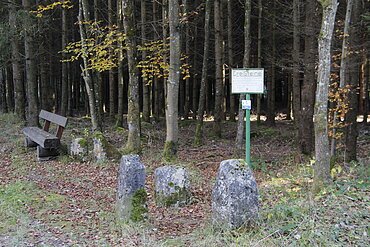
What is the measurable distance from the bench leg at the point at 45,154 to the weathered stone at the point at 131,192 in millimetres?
5834

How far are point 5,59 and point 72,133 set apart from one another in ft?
18.4

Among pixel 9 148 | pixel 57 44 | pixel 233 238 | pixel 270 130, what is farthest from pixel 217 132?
pixel 57 44

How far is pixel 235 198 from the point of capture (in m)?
5.42

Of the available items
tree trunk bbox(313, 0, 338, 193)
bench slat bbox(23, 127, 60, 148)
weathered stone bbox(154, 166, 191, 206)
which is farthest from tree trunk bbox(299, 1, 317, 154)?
bench slat bbox(23, 127, 60, 148)

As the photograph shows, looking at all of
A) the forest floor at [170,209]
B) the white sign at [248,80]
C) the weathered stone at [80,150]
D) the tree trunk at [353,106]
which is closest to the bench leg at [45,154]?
the forest floor at [170,209]

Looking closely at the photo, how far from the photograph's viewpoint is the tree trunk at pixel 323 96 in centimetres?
620

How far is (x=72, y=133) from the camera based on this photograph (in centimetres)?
1508

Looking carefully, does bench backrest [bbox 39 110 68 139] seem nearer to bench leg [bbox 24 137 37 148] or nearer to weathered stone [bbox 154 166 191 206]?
bench leg [bbox 24 137 37 148]

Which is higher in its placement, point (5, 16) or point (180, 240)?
point (5, 16)

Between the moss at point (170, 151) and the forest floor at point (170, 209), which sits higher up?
the moss at point (170, 151)

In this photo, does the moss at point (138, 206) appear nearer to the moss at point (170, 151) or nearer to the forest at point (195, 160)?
the forest at point (195, 160)

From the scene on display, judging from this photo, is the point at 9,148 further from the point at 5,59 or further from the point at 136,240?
the point at 136,240

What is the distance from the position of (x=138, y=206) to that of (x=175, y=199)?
47.7 inches

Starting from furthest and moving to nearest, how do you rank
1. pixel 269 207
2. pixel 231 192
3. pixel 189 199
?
pixel 189 199, pixel 269 207, pixel 231 192
